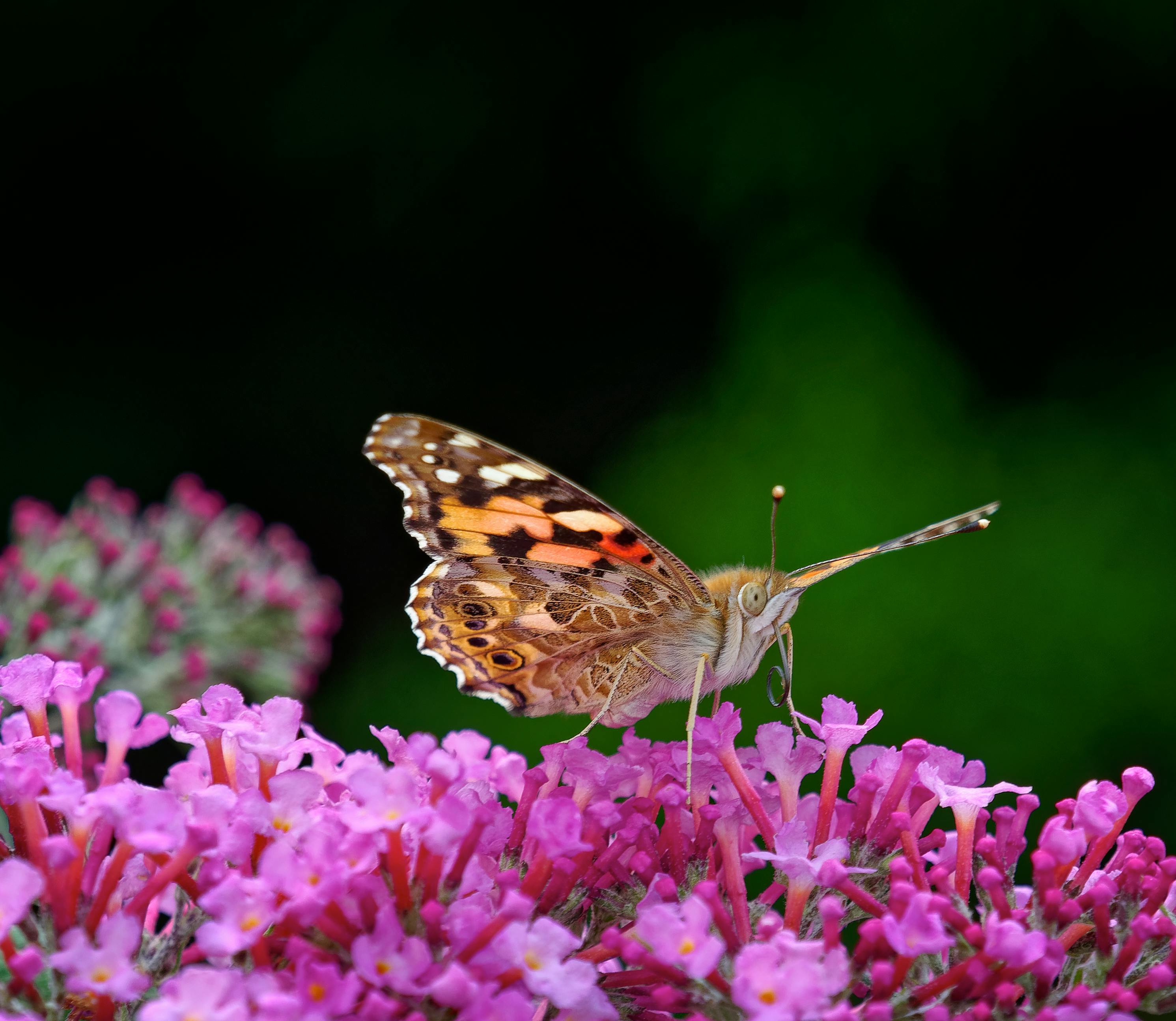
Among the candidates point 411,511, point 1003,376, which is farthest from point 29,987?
point 1003,376

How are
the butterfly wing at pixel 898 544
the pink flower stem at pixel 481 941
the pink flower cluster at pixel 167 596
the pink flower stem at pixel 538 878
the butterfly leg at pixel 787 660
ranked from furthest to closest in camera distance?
the pink flower cluster at pixel 167 596, the butterfly leg at pixel 787 660, the butterfly wing at pixel 898 544, the pink flower stem at pixel 538 878, the pink flower stem at pixel 481 941

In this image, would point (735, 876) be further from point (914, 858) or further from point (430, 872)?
point (430, 872)

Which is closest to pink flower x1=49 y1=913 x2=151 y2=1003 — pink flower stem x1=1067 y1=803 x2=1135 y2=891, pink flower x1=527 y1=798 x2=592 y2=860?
pink flower x1=527 y1=798 x2=592 y2=860

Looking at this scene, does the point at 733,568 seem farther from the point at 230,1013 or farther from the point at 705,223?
the point at 705,223

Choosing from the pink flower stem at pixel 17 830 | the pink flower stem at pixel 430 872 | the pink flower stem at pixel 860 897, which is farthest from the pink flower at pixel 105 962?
the pink flower stem at pixel 860 897

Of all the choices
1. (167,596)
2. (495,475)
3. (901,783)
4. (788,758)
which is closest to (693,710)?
(788,758)

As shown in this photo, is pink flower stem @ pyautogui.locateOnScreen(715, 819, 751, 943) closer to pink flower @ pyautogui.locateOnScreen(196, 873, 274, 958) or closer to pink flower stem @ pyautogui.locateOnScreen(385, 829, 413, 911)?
pink flower stem @ pyautogui.locateOnScreen(385, 829, 413, 911)

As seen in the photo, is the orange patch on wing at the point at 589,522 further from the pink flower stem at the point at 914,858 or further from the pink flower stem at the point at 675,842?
the pink flower stem at the point at 914,858
